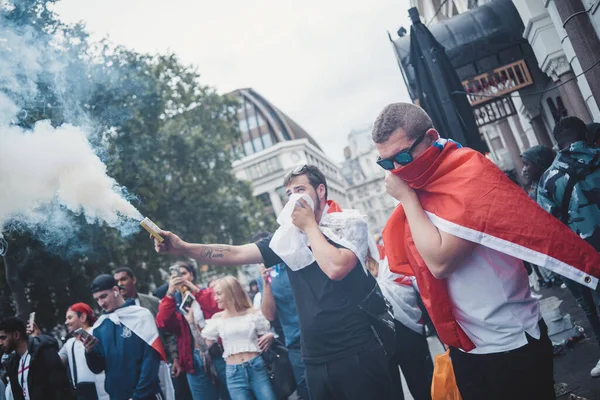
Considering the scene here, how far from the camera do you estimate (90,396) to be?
479 centimetres

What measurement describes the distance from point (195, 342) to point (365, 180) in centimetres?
11008

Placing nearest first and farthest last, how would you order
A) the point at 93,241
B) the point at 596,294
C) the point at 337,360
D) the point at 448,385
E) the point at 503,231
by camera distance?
the point at 503,231 → the point at 448,385 → the point at 337,360 → the point at 596,294 → the point at 93,241

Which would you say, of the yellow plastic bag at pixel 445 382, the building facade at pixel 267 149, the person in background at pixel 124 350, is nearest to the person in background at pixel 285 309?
the person in background at pixel 124 350

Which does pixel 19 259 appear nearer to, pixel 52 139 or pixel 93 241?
pixel 93 241

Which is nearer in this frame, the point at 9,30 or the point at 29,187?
the point at 29,187

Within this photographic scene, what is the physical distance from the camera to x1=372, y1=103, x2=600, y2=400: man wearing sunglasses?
189cm

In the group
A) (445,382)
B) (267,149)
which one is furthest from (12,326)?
(267,149)

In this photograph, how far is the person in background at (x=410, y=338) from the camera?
4074 millimetres

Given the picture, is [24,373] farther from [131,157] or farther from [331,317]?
[131,157]

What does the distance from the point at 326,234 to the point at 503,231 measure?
52.9 inches

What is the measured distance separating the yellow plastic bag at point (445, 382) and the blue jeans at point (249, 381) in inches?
101

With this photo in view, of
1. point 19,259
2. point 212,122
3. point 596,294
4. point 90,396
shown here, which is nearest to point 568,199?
point 596,294

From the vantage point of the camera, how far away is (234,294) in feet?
17.5

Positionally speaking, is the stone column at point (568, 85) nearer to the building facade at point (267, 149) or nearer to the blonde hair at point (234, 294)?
the blonde hair at point (234, 294)
